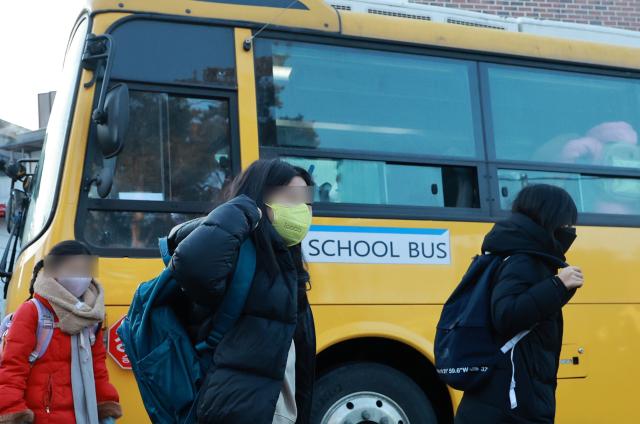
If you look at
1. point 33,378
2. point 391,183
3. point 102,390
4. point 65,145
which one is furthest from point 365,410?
point 65,145

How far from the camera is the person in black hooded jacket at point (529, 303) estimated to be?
3041 millimetres

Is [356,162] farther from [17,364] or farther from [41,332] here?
[17,364]

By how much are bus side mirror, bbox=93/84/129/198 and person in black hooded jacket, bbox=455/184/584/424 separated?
212cm

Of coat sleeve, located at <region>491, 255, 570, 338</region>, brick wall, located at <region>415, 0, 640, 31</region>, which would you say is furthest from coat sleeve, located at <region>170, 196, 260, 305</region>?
brick wall, located at <region>415, 0, 640, 31</region>

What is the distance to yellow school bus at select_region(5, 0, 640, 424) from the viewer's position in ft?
14.7

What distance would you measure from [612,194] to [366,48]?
2.13m

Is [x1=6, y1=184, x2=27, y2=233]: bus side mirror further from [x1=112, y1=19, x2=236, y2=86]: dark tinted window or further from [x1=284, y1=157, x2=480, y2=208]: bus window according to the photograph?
[x1=284, y1=157, x2=480, y2=208]: bus window

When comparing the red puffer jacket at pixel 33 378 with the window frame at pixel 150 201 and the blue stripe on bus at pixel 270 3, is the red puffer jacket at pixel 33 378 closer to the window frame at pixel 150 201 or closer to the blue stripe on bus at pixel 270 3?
the window frame at pixel 150 201

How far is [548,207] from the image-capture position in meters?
3.20

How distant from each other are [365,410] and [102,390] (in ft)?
5.52

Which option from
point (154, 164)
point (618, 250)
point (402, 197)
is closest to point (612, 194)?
point (618, 250)

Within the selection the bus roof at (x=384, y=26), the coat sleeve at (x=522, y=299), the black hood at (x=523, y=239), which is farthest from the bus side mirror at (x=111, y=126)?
the coat sleeve at (x=522, y=299)

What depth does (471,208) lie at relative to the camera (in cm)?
518

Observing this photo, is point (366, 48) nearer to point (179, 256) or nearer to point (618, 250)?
point (618, 250)
